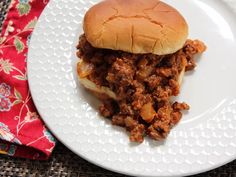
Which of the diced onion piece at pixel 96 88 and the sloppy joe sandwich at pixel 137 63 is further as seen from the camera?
the diced onion piece at pixel 96 88

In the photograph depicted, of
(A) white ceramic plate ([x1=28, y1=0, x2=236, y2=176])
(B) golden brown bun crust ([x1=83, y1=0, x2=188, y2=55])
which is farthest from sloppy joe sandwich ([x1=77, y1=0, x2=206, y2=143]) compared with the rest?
(A) white ceramic plate ([x1=28, y1=0, x2=236, y2=176])

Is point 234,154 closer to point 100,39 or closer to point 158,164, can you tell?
point 158,164

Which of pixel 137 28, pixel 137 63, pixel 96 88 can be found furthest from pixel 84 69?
pixel 137 28

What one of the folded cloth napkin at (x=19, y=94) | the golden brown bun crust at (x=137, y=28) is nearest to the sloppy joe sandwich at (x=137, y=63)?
the golden brown bun crust at (x=137, y=28)

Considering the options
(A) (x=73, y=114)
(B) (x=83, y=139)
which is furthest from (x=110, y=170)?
(A) (x=73, y=114)

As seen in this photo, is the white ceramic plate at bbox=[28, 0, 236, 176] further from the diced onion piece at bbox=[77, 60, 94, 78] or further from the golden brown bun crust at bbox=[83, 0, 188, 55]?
the golden brown bun crust at bbox=[83, 0, 188, 55]

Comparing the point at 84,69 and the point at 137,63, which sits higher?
the point at 137,63

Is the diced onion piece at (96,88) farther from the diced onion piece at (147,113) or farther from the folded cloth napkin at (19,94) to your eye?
the folded cloth napkin at (19,94)

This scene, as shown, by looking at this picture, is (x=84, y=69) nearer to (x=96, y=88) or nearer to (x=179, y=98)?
(x=96, y=88)
